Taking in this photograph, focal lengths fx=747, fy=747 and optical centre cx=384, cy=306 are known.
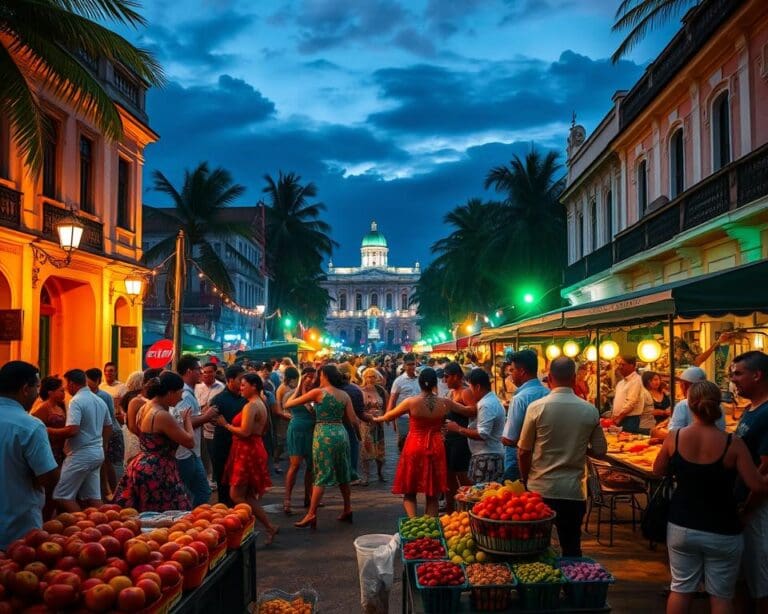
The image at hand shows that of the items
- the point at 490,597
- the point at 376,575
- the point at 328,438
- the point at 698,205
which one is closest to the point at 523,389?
the point at 376,575

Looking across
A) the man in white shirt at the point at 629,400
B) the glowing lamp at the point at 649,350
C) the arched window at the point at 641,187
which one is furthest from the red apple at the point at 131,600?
the arched window at the point at 641,187

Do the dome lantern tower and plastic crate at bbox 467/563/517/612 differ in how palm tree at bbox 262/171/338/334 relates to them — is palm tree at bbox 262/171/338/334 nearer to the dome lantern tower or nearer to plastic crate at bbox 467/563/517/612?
plastic crate at bbox 467/563/517/612

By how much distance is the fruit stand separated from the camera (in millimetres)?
4453

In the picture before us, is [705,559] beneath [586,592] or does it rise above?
above

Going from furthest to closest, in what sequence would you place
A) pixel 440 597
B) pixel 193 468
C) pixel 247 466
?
pixel 247 466 < pixel 193 468 < pixel 440 597

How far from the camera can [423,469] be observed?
7555 millimetres

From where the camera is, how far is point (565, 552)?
5.64m

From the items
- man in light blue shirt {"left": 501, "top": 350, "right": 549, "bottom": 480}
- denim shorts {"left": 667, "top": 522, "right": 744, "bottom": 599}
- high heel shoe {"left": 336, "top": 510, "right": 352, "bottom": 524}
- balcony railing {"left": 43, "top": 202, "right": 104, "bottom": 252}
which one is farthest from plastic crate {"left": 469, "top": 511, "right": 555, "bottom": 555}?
balcony railing {"left": 43, "top": 202, "right": 104, "bottom": 252}

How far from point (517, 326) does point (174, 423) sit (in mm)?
10121

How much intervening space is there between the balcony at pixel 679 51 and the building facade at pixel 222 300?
1335 cm

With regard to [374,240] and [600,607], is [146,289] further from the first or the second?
[374,240]

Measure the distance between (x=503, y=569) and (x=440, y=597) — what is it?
444mm

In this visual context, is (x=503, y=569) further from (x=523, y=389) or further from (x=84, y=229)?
(x=84, y=229)

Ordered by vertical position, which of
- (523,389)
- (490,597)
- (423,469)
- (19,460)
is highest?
(523,389)
